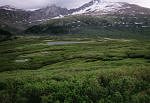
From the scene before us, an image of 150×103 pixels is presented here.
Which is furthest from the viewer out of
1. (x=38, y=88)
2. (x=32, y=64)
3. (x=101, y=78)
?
(x=32, y=64)

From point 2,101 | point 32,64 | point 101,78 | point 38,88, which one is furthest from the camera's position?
point 32,64

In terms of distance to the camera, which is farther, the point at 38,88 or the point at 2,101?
the point at 38,88

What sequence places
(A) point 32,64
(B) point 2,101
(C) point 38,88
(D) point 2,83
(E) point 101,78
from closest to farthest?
(B) point 2,101 < (C) point 38,88 < (E) point 101,78 < (D) point 2,83 < (A) point 32,64

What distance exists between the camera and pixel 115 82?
40406 millimetres

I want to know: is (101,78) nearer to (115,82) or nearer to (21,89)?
(115,82)

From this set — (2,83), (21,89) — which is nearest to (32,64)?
(2,83)

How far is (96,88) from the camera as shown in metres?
38.6

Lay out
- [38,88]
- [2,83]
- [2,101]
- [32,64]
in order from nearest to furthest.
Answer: [2,101], [38,88], [2,83], [32,64]

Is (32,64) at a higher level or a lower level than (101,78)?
lower

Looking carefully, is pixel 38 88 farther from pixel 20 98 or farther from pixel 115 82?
pixel 115 82

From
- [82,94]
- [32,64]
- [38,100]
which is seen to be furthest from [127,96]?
[32,64]

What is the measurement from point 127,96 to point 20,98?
47.8 feet

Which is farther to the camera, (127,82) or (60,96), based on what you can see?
(127,82)

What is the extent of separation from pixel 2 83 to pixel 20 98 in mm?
10180
